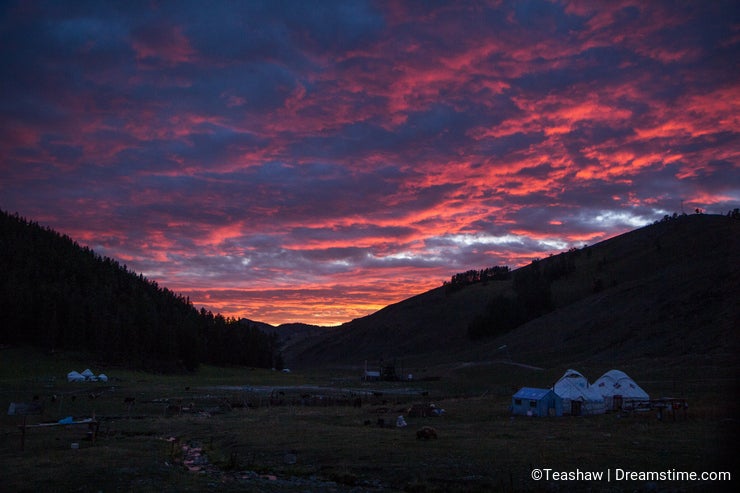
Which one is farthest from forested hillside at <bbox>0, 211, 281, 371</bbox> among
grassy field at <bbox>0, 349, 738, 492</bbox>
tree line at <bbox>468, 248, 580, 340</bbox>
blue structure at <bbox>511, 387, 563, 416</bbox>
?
blue structure at <bbox>511, 387, 563, 416</bbox>

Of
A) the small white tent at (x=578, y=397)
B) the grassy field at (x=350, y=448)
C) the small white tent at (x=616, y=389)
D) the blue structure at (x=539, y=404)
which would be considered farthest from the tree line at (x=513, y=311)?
the blue structure at (x=539, y=404)

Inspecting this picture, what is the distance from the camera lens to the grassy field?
21484mm

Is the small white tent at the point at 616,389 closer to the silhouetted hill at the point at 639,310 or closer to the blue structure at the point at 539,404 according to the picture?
the blue structure at the point at 539,404

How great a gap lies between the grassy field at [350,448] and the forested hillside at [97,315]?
63691mm

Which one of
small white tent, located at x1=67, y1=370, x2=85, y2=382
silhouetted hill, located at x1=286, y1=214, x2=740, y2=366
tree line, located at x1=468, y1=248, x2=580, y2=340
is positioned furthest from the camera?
tree line, located at x1=468, y1=248, x2=580, y2=340

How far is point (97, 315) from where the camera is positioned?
124562 mm

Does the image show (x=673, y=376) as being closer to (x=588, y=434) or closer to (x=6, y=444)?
(x=588, y=434)

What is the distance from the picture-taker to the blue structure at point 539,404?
47.9m

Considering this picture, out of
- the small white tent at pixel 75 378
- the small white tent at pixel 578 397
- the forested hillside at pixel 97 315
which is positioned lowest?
the small white tent at pixel 75 378

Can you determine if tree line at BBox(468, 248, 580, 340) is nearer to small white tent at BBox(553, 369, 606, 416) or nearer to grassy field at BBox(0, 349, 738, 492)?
Result: grassy field at BBox(0, 349, 738, 492)

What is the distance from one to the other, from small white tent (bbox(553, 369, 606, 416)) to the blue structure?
0.92m

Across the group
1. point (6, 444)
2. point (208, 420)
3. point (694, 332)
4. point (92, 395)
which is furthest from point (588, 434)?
point (694, 332)

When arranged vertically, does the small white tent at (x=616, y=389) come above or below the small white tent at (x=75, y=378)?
above

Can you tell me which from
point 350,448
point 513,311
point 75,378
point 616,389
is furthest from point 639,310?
point 75,378
